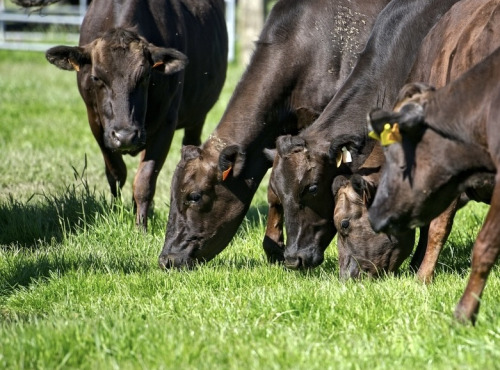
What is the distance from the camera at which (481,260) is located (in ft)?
16.0

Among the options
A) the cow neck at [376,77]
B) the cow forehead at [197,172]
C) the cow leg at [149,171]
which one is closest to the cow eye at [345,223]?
the cow neck at [376,77]

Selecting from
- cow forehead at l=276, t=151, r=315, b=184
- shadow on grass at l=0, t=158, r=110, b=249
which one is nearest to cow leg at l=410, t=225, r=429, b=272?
cow forehead at l=276, t=151, r=315, b=184

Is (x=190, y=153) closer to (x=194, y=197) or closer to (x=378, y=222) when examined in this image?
(x=194, y=197)

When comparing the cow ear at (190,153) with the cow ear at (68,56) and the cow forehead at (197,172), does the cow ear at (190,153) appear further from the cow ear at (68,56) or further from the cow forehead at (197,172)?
the cow ear at (68,56)

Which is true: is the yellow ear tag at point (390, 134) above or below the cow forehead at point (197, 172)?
above

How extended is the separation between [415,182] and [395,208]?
22 centimetres

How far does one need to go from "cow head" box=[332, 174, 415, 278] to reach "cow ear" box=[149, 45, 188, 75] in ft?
7.30

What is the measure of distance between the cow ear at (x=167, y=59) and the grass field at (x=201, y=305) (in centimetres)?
130

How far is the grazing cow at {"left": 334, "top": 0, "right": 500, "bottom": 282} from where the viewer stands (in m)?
6.35

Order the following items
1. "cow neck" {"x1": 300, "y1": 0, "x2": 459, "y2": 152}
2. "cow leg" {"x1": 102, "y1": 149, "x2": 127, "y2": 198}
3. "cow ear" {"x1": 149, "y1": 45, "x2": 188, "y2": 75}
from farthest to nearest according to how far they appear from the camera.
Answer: "cow leg" {"x1": 102, "y1": 149, "x2": 127, "y2": 198} → "cow ear" {"x1": 149, "y1": 45, "x2": 188, "y2": 75} → "cow neck" {"x1": 300, "y1": 0, "x2": 459, "y2": 152}

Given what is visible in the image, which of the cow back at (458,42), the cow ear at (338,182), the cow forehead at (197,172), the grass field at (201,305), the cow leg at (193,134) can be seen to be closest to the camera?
the grass field at (201,305)

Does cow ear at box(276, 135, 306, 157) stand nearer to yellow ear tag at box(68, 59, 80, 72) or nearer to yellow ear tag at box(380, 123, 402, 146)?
yellow ear tag at box(380, 123, 402, 146)

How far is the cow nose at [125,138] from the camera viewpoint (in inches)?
311

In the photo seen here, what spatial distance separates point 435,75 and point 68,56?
3458 millimetres
